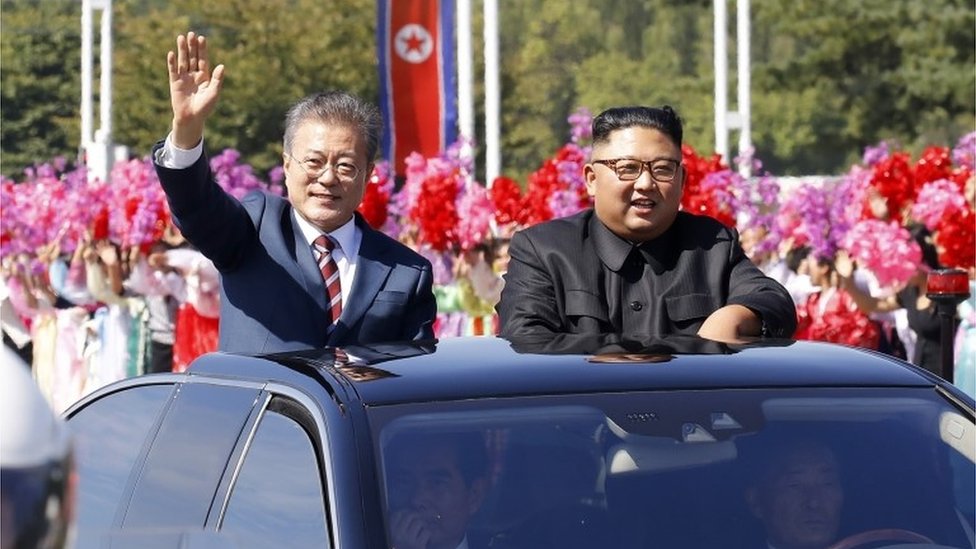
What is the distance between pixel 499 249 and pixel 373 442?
11.6 metres

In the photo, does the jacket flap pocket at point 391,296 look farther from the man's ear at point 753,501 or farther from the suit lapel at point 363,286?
the man's ear at point 753,501

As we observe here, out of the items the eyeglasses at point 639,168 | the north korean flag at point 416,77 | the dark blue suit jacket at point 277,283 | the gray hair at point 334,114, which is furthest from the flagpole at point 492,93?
the eyeglasses at point 639,168

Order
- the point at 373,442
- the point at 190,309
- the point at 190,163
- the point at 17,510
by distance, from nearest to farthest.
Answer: the point at 17,510
the point at 373,442
the point at 190,163
the point at 190,309

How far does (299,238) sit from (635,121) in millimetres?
883

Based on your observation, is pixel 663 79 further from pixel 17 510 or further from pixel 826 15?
pixel 17 510

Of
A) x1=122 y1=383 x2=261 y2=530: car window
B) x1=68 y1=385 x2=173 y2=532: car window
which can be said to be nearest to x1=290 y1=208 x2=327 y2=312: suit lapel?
x1=68 y1=385 x2=173 y2=532: car window

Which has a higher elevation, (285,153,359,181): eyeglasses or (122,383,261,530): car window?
(285,153,359,181): eyeglasses

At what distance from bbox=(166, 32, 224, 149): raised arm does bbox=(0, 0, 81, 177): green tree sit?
46.7 m

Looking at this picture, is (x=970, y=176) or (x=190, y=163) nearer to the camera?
(x=190, y=163)

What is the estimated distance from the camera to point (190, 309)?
14281 millimetres

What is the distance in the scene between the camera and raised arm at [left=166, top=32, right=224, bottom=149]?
5297 mm

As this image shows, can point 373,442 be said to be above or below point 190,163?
below

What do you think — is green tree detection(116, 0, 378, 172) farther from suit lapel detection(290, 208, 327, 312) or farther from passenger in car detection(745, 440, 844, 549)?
passenger in car detection(745, 440, 844, 549)

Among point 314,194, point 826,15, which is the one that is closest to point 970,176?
point 314,194
